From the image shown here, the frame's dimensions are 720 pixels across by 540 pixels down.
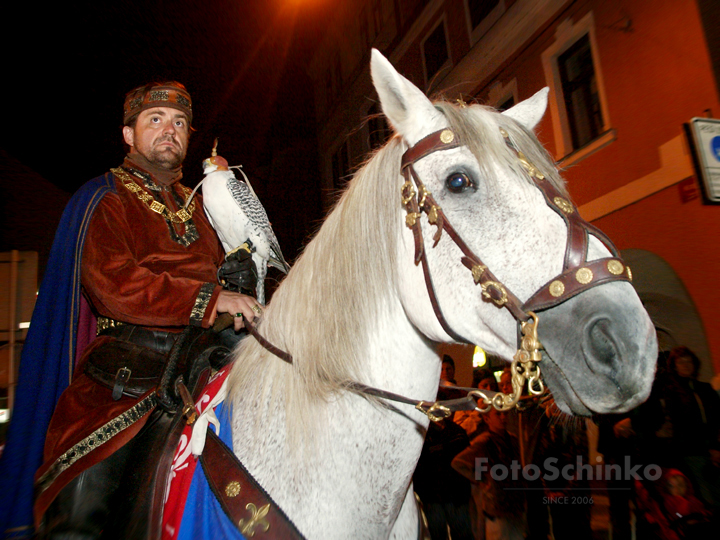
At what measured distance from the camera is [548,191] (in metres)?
1.27

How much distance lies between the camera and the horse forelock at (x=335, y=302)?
1.49 meters

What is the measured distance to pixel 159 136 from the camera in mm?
2363

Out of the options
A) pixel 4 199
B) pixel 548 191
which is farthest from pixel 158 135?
pixel 4 199

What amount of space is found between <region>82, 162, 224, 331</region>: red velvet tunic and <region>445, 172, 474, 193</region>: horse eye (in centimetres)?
107

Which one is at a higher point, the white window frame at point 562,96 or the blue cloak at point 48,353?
the white window frame at point 562,96

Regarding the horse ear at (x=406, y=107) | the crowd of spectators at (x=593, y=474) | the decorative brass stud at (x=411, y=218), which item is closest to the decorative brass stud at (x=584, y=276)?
the decorative brass stud at (x=411, y=218)

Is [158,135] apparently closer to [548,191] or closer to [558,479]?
[548,191]

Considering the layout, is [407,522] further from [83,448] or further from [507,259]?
[83,448]

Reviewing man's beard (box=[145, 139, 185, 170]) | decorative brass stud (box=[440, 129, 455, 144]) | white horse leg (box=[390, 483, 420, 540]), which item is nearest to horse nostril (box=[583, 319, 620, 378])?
decorative brass stud (box=[440, 129, 455, 144])

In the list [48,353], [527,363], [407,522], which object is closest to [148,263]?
[48,353]

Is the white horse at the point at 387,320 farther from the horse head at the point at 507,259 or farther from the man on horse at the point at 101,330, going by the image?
the man on horse at the point at 101,330

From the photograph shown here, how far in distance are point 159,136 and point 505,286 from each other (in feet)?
6.67

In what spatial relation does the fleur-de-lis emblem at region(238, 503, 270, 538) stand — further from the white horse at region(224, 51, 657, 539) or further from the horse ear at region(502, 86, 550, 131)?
the horse ear at region(502, 86, 550, 131)

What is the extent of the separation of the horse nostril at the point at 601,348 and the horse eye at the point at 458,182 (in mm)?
546
